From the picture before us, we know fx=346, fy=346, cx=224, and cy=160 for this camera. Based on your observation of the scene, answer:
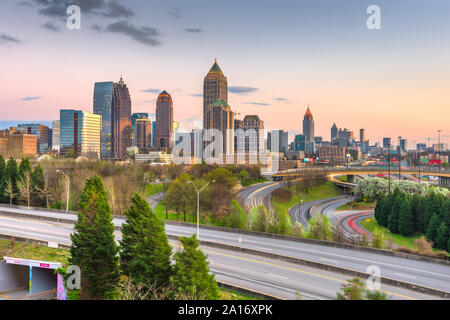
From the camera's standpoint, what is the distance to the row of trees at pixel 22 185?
4303 centimetres

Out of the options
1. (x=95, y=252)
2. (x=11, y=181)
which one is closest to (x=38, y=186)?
(x=11, y=181)

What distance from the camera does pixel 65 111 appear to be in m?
194

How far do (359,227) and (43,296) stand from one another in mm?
41194

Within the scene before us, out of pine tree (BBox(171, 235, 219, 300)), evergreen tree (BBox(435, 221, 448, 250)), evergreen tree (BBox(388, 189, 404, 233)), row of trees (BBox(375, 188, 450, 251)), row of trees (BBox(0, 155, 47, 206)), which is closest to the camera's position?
pine tree (BBox(171, 235, 219, 300))

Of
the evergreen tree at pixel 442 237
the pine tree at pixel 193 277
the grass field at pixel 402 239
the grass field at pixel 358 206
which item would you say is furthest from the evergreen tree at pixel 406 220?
the pine tree at pixel 193 277

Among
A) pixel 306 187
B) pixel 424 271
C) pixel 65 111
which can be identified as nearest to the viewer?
pixel 424 271

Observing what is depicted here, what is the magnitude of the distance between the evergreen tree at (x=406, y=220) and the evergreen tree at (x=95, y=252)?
121 feet

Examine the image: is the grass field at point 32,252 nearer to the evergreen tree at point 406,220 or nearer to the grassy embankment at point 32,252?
the grassy embankment at point 32,252

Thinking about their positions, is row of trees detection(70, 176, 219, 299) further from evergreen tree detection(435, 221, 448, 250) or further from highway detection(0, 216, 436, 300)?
evergreen tree detection(435, 221, 448, 250)

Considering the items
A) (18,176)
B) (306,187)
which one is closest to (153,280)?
(18,176)

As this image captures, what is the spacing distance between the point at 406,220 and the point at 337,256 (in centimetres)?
2538

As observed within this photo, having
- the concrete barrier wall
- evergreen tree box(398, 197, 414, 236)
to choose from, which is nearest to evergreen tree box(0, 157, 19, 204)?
the concrete barrier wall

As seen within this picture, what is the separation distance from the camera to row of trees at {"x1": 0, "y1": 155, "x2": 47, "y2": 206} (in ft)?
141
